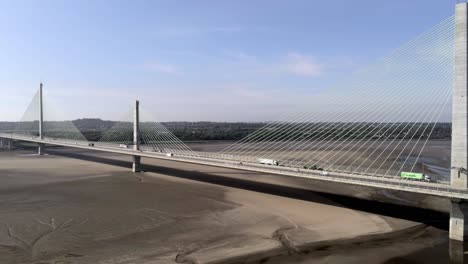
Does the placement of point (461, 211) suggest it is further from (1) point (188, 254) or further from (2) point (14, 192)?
(2) point (14, 192)

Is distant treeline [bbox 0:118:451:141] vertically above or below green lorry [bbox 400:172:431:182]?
above

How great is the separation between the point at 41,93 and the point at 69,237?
71526mm

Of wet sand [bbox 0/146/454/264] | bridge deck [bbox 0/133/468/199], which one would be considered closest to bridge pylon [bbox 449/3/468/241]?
bridge deck [bbox 0/133/468/199]

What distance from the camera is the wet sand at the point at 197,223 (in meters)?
15.9

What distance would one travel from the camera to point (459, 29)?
1825 cm

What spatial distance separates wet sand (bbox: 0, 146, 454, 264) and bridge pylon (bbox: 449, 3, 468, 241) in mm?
1117

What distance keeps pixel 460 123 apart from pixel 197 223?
44.8 ft

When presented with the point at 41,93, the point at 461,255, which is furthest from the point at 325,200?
the point at 41,93

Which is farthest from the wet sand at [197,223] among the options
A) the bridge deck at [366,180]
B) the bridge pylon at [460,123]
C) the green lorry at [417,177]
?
the green lorry at [417,177]

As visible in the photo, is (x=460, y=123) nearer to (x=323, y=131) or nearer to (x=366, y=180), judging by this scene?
(x=366, y=180)

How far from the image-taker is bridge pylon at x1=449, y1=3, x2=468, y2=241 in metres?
18.0

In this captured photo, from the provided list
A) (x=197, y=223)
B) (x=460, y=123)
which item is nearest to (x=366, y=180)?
(x=460, y=123)

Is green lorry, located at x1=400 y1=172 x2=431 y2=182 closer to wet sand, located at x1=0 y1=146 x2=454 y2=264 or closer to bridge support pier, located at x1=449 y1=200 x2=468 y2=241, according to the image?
wet sand, located at x1=0 y1=146 x2=454 y2=264

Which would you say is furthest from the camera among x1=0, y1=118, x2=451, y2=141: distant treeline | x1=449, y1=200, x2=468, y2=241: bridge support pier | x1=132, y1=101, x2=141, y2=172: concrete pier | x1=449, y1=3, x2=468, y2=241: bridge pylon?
x1=132, y1=101, x2=141, y2=172: concrete pier
